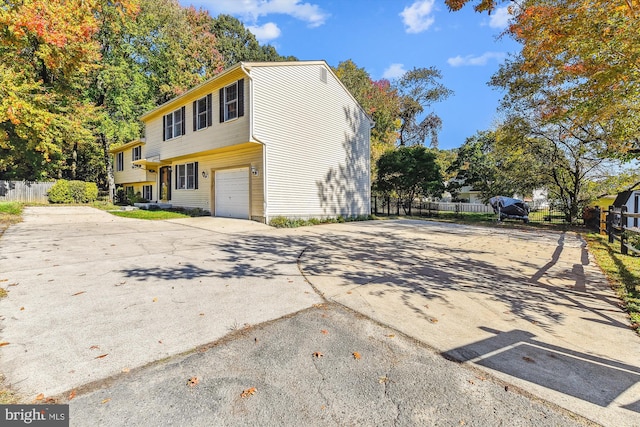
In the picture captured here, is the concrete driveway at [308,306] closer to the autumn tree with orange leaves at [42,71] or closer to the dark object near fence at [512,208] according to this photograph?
the autumn tree with orange leaves at [42,71]

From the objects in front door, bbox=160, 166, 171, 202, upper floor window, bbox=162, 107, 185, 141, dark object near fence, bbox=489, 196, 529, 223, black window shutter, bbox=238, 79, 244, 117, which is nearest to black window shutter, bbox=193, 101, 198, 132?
upper floor window, bbox=162, 107, 185, 141

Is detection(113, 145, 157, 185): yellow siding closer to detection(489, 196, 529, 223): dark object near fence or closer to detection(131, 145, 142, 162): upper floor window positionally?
detection(131, 145, 142, 162): upper floor window

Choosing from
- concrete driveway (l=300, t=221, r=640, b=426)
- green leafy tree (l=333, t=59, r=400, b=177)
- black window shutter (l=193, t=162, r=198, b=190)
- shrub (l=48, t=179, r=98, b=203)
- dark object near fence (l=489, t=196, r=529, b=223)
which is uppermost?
green leafy tree (l=333, t=59, r=400, b=177)

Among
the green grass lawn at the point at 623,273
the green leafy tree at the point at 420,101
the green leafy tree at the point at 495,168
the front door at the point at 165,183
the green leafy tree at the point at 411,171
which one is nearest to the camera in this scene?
the green grass lawn at the point at 623,273

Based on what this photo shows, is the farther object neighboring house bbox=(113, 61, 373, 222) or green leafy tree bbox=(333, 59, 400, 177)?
green leafy tree bbox=(333, 59, 400, 177)

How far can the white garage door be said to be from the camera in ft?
40.0

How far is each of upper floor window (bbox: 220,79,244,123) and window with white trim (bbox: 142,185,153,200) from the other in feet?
36.8

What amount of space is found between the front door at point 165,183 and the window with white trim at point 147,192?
2149mm

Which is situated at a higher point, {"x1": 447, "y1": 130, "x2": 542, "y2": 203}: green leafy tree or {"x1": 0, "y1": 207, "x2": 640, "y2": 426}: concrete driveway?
{"x1": 447, "y1": 130, "x2": 542, "y2": 203}: green leafy tree

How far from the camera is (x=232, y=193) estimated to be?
508 inches

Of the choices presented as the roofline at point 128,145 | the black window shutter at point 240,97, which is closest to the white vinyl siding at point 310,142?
the black window shutter at point 240,97

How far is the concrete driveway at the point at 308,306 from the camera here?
2.09m

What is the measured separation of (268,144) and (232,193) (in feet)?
10.1

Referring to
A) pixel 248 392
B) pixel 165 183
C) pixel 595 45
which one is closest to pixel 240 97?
pixel 165 183
